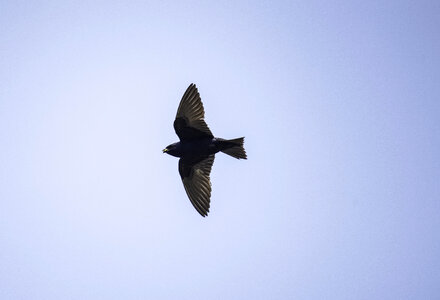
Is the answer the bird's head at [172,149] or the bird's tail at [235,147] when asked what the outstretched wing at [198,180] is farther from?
the bird's tail at [235,147]

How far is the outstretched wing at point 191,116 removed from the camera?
13.4 metres

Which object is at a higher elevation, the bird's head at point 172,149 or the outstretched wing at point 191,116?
the outstretched wing at point 191,116

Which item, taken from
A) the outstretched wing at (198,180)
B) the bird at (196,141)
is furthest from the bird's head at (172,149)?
the outstretched wing at (198,180)

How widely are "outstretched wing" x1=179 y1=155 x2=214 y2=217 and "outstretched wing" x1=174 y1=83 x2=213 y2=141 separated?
0.97 metres

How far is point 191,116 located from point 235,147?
1.33 meters

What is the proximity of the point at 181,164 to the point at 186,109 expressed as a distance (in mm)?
1539

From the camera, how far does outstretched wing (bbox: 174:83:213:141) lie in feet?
43.8

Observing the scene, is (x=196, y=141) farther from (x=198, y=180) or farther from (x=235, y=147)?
(x=198, y=180)

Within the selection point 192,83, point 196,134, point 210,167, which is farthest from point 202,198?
point 192,83

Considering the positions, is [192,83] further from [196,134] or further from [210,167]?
[210,167]

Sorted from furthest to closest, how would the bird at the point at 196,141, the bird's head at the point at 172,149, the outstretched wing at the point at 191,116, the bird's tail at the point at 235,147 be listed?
the bird's head at the point at 172,149 < the outstretched wing at the point at 191,116 < the bird at the point at 196,141 < the bird's tail at the point at 235,147

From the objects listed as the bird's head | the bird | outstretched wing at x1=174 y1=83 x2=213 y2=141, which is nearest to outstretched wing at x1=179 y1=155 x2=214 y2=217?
the bird

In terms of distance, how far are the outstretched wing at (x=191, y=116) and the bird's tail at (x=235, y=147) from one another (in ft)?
1.65

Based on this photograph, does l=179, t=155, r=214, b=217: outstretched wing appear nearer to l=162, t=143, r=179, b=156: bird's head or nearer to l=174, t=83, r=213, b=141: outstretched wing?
l=162, t=143, r=179, b=156: bird's head
